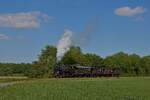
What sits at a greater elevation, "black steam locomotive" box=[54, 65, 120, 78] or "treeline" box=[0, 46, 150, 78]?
"treeline" box=[0, 46, 150, 78]

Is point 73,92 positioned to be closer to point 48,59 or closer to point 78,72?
point 78,72

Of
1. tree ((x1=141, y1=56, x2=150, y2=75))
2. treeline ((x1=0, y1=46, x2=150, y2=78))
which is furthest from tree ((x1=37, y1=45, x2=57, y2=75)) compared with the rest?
tree ((x1=141, y1=56, x2=150, y2=75))

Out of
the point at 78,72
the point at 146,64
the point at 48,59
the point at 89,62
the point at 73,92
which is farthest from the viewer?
the point at 146,64

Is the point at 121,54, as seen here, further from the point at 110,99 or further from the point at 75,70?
the point at 110,99

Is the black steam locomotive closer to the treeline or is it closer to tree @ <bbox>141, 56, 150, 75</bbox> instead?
the treeline

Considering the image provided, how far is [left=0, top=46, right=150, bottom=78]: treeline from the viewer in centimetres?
11506

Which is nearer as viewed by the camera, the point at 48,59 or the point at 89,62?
the point at 48,59

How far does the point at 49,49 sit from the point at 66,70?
2663cm

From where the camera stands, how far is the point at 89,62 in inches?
5472

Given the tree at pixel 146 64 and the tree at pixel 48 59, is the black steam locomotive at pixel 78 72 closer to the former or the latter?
the tree at pixel 48 59

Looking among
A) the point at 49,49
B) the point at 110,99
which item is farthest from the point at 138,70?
the point at 110,99

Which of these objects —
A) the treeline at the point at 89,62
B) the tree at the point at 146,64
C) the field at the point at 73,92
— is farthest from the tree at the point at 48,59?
the field at the point at 73,92

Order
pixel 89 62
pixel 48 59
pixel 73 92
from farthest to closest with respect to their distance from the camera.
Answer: pixel 89 62
pixel 48 59
pixel 73 92

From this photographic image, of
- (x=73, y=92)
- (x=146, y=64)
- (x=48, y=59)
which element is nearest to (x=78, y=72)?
(x=48, y=59)
